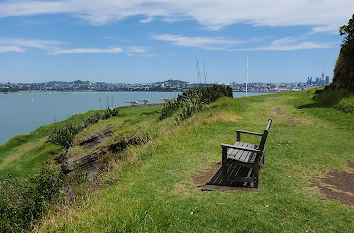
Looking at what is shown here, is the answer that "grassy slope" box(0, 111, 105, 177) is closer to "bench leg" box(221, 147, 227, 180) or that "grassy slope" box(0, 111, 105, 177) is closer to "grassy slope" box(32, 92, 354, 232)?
"grassy slope" box(32, 92, 354, 232)

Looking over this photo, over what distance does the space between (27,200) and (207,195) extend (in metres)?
5.50

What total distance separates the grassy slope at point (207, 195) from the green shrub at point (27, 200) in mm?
1814

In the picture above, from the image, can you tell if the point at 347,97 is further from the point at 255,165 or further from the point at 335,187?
the point at 255,165

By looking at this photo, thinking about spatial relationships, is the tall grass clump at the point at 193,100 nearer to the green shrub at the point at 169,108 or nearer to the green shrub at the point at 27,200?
the green shrub at the point at 169,108

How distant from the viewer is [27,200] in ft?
26.0

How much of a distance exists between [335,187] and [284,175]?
44.9 inches

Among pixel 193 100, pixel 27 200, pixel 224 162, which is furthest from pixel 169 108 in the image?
pixel 224 162

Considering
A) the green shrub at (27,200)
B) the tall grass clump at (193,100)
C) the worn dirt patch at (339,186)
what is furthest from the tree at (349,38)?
the green shrub at (27,200)

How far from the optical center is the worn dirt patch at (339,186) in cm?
557

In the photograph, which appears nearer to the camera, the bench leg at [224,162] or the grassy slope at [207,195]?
the grassy slope at [207,195]

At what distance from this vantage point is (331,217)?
186 inches

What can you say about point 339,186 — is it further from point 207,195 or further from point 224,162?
point 207,195

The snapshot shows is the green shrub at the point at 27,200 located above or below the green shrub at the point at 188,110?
below

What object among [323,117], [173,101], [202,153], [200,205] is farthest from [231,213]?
[173,101]
